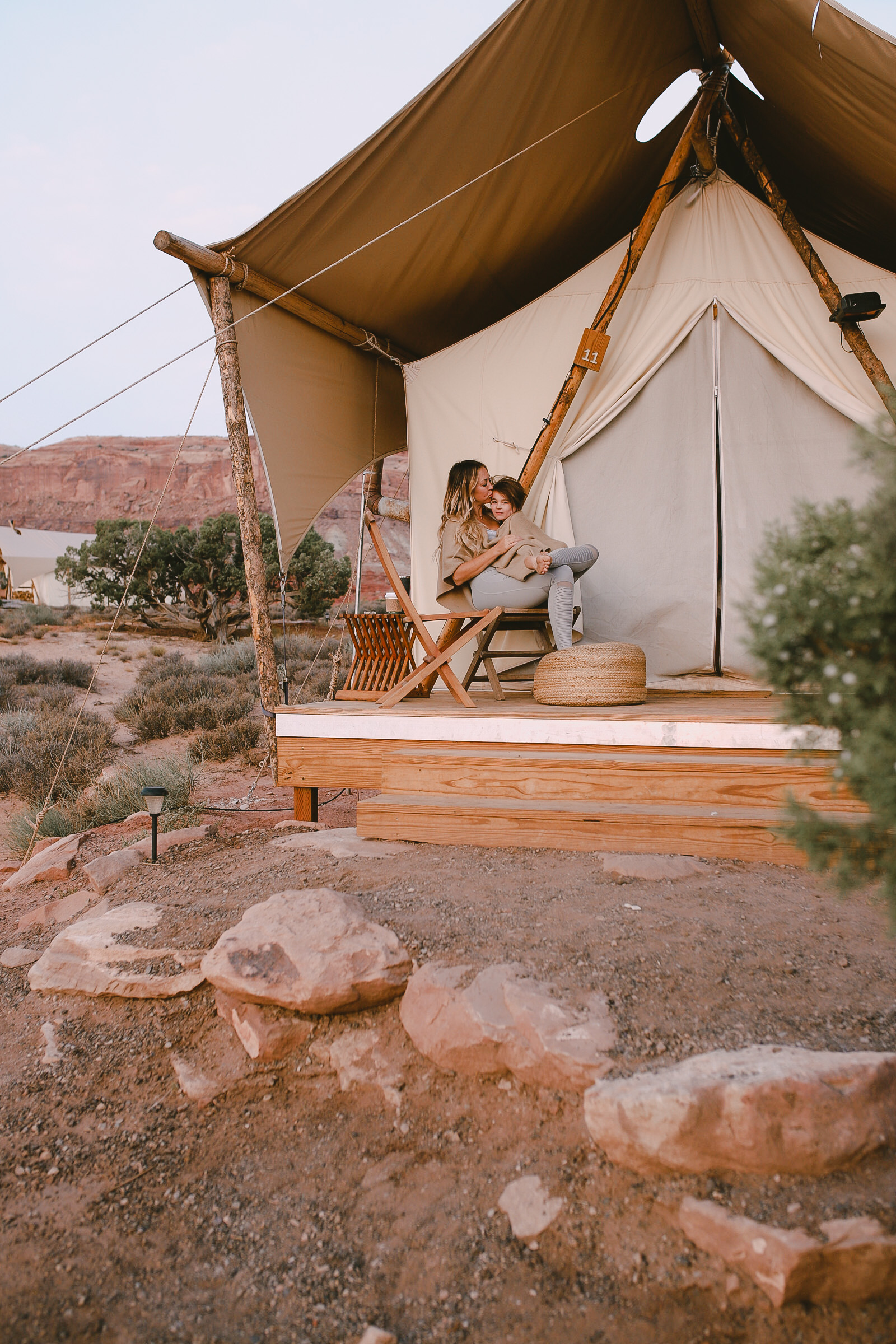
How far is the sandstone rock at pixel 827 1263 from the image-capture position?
981 millimetres

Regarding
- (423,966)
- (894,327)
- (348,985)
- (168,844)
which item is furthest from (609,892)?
(894,327)

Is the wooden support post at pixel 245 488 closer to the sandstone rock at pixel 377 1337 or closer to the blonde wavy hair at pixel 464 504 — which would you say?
the blonde wavy hair at pixel 464 504

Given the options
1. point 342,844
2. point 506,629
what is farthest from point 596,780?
point 506,629

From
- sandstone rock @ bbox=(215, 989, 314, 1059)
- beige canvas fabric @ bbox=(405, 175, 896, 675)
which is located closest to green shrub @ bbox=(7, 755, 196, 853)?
sandstone rock @ bbox=(215, 989, 314, 1059)

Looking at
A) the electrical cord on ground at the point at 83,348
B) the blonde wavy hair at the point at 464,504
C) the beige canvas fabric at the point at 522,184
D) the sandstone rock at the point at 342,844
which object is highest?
the beige canvas fabric at the point at 522,184

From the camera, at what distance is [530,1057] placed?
1.40 meters

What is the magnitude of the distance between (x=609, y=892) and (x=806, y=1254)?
106cm

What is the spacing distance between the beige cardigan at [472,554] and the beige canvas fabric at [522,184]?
1.77 feet

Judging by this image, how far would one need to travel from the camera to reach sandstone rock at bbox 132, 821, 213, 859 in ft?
9.59

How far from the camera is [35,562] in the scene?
73.2 feet

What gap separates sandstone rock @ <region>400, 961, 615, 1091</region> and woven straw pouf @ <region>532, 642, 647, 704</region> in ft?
5.08

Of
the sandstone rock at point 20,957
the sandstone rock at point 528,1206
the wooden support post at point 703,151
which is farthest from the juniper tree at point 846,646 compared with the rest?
the wooden support post at point 703,151

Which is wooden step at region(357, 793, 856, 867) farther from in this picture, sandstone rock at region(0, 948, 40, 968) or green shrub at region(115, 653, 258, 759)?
green shrub at region(115, 653, 258, 759)

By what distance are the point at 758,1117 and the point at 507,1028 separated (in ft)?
1.48
